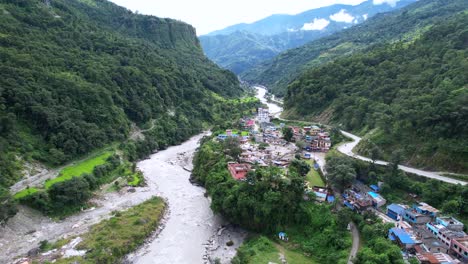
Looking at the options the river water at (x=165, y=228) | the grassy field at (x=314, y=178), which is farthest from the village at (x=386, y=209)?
the river water at (x=165, y=228)

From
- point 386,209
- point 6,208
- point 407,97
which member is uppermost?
point 407,97

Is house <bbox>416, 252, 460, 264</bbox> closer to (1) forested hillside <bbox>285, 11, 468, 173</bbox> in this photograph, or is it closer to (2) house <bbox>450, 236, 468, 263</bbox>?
(2) house <bbox>450, 236, 468, 263</bbox>

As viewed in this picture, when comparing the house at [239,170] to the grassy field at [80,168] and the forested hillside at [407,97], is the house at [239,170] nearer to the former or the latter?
the forested hillside at [407,97]

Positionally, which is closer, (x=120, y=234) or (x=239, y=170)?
(x=120, y=234)

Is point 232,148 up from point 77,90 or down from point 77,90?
down

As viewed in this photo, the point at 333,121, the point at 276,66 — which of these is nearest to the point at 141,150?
the point at 333,121

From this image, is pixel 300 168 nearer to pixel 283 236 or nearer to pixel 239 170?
pixel 239 170

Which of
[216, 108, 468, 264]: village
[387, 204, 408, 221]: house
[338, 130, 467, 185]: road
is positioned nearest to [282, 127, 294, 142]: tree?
[216, 108, 468, 264]: village

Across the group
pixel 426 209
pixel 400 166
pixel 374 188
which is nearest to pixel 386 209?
pixel 426 209
